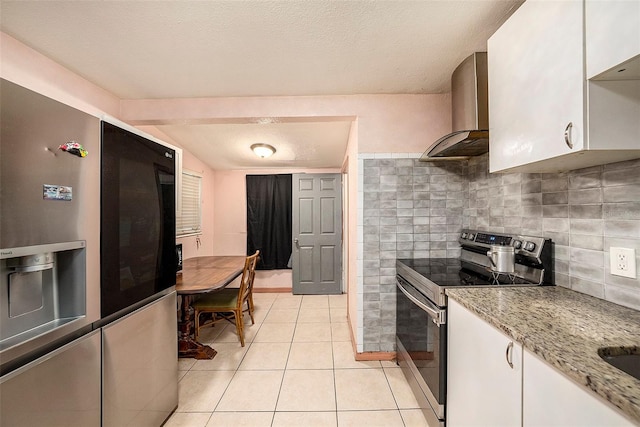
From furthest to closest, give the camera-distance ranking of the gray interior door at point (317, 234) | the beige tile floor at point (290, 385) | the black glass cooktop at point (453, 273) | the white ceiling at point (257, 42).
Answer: the gray interior door at point (317, 234)
the beige tile floor at point (290, 385)
the black glass cooktop at point (453, 273)
the white ceiling at point (257, 42)

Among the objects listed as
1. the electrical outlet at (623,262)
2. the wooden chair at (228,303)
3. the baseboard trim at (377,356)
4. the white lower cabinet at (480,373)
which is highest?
the electrical outlet at (623,262)

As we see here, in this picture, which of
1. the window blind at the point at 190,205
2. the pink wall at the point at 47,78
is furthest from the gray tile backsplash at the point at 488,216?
the window blind at the point at 190,205

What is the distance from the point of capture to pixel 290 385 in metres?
2.01

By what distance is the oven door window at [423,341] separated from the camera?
1.42 meters

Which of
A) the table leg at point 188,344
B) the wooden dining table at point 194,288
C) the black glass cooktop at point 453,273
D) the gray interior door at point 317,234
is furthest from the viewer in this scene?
the gray interior door at point 317,234

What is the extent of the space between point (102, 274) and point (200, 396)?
1316 millimetres

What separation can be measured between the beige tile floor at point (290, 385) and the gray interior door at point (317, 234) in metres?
1.36

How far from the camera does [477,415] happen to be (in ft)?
3.66

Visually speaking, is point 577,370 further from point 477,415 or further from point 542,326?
point 477,415

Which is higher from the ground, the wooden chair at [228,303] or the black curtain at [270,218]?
the black curtain at [270,218]

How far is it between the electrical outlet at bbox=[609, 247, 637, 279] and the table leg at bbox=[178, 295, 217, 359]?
2873 millimetres

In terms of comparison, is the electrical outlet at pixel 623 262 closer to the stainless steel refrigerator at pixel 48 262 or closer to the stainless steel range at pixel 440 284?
the stainless steel range at pixel 440 284

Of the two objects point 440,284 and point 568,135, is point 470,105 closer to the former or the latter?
point 568,135

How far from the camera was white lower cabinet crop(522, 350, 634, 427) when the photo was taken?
0.62 m
